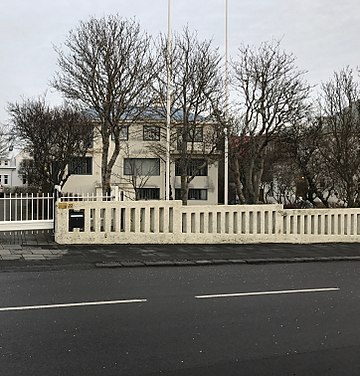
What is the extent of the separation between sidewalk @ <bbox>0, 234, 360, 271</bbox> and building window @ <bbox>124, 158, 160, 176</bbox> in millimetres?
36170

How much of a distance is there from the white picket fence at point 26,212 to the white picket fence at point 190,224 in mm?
878

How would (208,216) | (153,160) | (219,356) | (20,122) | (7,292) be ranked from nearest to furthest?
(219,356) → (7,292) → (208,216) → (20,122) → (153,160)

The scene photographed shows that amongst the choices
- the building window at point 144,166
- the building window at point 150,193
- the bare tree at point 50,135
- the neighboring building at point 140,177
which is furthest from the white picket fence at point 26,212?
the building window at point 150,193

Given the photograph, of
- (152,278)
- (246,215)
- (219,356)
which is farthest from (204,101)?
(219,356)

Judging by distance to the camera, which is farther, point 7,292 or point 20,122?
point 20,122

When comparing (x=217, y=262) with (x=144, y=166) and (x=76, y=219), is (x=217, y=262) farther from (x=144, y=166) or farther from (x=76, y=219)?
(x=144, y=166)

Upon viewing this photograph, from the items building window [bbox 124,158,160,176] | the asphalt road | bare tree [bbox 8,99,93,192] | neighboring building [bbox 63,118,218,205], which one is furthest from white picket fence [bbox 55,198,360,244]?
building window [bbox 124,158,160,176]

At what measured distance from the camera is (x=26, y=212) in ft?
48.4

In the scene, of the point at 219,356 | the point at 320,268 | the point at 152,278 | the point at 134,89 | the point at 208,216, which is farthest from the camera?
the point at 134,89

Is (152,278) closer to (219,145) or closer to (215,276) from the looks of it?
(215,276)

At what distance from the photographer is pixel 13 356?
495cm

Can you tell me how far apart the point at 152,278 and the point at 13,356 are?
5.05 m

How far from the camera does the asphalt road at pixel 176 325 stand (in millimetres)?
4793

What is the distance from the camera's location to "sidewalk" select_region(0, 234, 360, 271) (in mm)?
11633
